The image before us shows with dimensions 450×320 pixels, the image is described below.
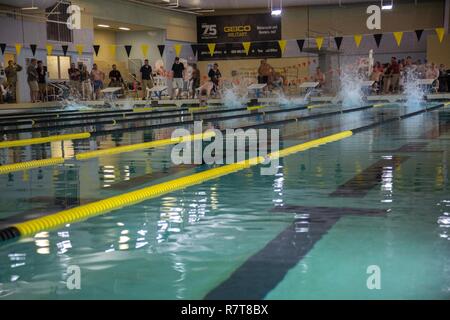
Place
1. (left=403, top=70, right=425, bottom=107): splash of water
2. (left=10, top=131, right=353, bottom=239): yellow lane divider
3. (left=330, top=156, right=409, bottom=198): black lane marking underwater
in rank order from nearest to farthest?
(left=10, top=131, right=353, bottom=239): yellow lane divider, (left=330, top=156, right=409, bottom=198): black lane marking underwater, (left=403, top=70, right=425, bottom=107): splash of water

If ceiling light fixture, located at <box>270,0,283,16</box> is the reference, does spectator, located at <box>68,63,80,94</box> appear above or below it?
below

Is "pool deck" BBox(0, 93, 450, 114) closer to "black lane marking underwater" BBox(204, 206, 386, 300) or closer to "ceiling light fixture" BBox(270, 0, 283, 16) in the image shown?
"ceiling light fixture" BBox(270, 0, 283, 16)

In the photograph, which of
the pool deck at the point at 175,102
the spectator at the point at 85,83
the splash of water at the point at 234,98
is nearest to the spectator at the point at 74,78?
the spectator at the point at 85,83

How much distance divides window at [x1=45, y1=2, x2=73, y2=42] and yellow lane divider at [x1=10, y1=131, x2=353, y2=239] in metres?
17.4

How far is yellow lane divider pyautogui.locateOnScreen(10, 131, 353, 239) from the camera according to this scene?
3.49 metres

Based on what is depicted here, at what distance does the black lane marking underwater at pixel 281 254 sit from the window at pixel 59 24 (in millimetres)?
19403

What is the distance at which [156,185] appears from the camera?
4.88m

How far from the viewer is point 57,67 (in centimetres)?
2341

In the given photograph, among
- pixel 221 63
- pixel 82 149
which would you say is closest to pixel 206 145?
pixel 82 149

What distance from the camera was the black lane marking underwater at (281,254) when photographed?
243 centimetres

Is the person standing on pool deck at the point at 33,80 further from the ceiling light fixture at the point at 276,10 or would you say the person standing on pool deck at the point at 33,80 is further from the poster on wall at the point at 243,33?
the poster on wall at the point at 243,33

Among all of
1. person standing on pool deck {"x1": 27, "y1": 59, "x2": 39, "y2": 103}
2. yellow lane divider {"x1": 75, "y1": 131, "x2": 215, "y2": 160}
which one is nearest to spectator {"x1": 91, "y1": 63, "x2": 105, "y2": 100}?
person standing on pool deck {"x1": 27, "y1": 59, "x2": 39, "y2": 103}
